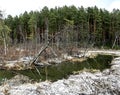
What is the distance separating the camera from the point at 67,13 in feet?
330

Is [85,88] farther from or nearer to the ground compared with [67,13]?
nearer to the ground

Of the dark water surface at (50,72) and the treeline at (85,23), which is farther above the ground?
the treeline at (85,23)

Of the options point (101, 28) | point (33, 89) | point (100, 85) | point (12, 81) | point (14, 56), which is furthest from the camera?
point (101, 28)

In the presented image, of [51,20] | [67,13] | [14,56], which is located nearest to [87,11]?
[67,13]

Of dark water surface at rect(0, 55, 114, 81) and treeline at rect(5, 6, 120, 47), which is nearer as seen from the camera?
dark water surface at rect(0, 55, 114, 81)

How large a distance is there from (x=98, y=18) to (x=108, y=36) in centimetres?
745

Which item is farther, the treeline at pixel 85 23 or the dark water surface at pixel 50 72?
the treeline at pixel 85 23

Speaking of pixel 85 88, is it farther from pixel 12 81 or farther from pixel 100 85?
pixel 12 81

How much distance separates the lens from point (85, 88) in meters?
19.2

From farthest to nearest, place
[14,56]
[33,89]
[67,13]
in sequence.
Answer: [67,13] < [14,56] < [33,89]

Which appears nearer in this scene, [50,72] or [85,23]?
[50,72]

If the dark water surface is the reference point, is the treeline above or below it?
above

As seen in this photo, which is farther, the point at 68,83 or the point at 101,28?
the point at 101,28

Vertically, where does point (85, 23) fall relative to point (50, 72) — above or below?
above
